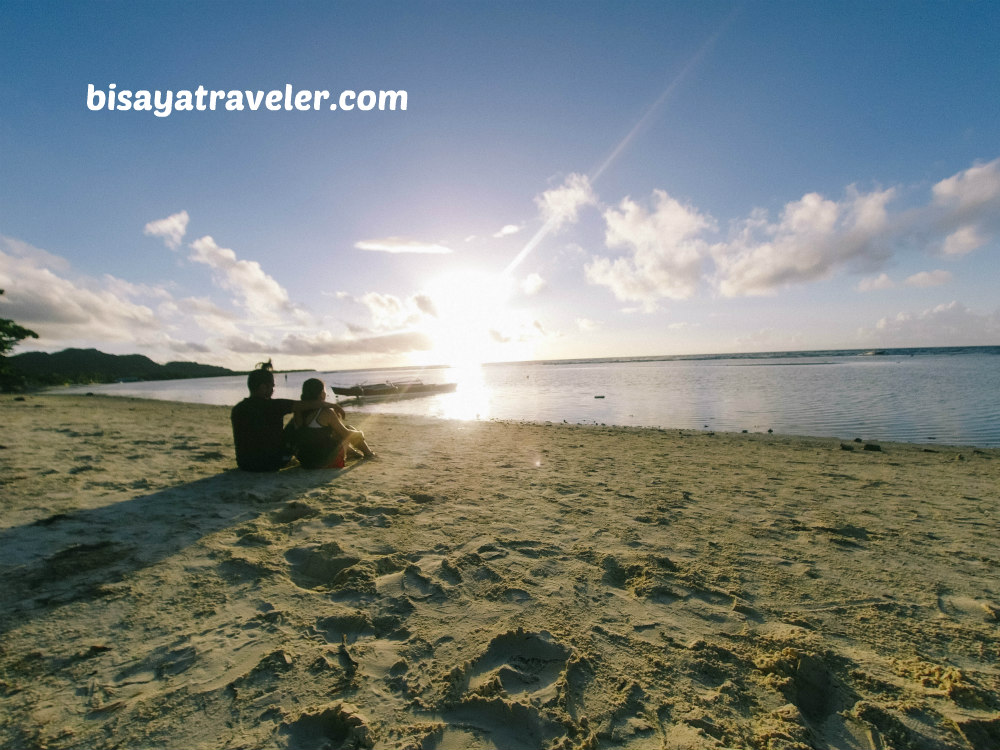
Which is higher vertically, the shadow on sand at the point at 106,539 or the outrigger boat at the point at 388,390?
the outrigger boat at the point at 388,390

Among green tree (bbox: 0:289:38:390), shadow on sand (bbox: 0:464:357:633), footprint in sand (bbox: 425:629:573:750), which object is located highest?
green tree (bbox: 0:289:38:390)

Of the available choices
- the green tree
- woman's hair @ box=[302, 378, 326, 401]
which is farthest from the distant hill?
woman's hair @ box=[302, 378, 326, 401]

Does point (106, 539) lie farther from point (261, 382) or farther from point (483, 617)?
point (483, 617)

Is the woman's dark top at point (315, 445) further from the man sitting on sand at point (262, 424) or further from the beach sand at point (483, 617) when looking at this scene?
the beach sand at point (483, 617)

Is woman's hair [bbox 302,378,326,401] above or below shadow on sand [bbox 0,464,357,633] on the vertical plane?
above

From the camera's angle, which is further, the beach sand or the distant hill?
the distant hill

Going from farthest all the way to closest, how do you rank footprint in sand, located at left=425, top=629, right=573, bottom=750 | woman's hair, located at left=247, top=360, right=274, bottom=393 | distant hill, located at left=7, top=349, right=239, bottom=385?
1. distant hill, located at left=7, top=349, right=239, bottom=385
2. woman's hair, located at left=247, top=360, right=274, bottom=393
3. footprint in sand, located at left=425, top=629, right=573, bottom=750

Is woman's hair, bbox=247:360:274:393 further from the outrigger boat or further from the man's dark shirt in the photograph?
the outrigger boat

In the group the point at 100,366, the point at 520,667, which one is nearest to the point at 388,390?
the point at 520,667

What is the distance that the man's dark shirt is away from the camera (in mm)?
6520

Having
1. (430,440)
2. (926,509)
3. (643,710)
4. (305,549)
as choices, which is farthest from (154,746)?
(430,440)

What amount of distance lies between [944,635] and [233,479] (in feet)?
26.1

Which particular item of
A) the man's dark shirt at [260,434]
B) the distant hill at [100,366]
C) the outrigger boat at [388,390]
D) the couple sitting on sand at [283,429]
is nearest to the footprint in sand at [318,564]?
the couple sitting on sand at [283,429]

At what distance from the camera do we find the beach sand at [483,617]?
210cm
